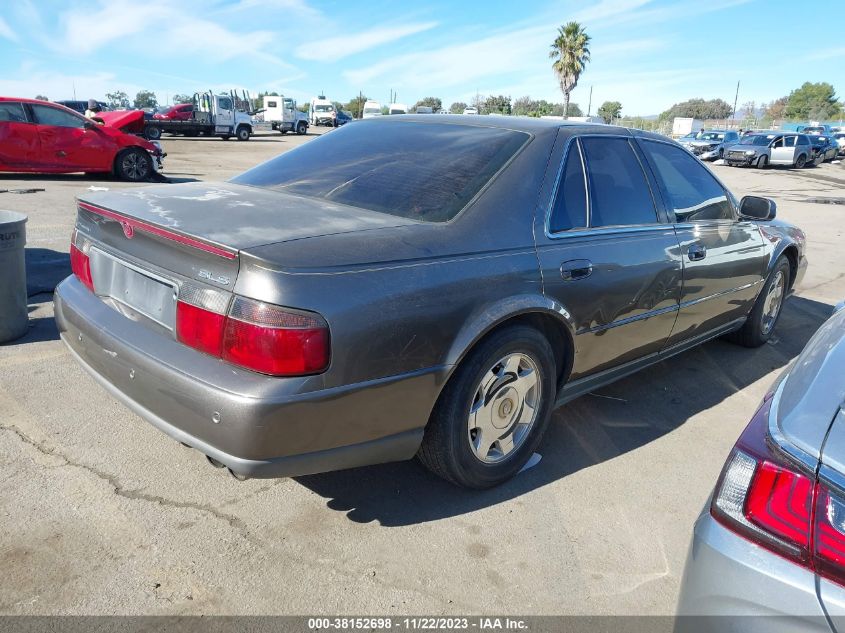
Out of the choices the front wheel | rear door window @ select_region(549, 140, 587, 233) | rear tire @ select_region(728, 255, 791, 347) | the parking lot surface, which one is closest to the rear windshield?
rear door window @ select_region(549, 140, 587, 233)

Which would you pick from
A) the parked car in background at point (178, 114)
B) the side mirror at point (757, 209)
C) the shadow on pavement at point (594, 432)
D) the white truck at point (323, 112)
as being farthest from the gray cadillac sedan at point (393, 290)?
the white truck at point (323, 112)

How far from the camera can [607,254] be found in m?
3.21

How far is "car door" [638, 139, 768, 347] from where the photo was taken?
3818 millimetres

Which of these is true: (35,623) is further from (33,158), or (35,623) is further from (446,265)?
(33,158)

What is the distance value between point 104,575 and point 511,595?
147 cm

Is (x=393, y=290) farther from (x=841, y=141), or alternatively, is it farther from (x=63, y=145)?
(x=841, y=141)

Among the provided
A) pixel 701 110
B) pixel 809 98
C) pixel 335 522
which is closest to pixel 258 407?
pixel 335 522

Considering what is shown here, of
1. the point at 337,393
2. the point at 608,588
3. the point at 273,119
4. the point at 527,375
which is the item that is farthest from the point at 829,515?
the point at 273,119

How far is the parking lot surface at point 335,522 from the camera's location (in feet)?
7.62

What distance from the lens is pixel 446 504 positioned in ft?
9.52

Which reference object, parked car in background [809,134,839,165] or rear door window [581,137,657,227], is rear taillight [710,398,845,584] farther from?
parked car in background [809,134,839,165]

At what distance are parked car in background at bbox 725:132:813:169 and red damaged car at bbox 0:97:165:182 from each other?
85.1 feet

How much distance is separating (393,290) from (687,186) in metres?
2.56

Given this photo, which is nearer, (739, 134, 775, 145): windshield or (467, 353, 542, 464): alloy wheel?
(467, 353, 542, 464): alloy wheel
